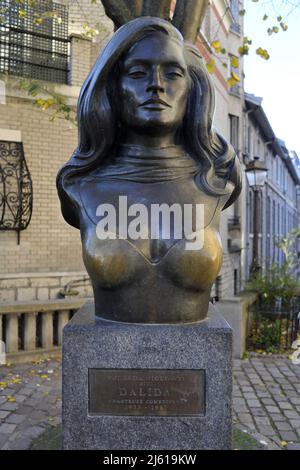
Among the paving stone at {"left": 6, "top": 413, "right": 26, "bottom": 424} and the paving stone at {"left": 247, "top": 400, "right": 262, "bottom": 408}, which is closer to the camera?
the paving stone at {"left": 6, "top": 413, "right": 26, "bottom": 424}

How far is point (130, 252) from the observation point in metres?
2.39

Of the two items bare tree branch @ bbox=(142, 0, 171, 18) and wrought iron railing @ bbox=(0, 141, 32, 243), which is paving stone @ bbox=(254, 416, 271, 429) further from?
wrought iron railing @ bbox=(0, 141, 32, 243)

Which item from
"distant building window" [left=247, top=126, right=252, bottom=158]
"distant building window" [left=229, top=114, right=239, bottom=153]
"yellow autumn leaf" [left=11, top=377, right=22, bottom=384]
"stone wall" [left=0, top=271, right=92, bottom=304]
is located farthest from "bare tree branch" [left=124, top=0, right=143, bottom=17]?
"distant building window" [left=247, top=126, right=252, bottom=158]

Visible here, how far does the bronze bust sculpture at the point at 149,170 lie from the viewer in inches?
94.7

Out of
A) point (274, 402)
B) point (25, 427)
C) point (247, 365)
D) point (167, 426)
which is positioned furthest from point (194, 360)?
point (247, 365)

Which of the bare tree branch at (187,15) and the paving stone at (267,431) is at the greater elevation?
the bare tree branch at (187,15)

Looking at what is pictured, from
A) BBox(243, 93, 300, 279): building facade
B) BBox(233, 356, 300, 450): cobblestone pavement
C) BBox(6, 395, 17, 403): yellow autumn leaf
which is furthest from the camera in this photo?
BBox(243, 93, 300, 279): building facade

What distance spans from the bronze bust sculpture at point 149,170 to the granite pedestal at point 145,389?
165 mm

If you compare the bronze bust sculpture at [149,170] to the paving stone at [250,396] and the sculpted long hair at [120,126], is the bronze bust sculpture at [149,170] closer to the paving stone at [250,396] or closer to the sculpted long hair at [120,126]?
the sculpted long hair at [120,126]

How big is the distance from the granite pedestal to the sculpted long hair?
83cm

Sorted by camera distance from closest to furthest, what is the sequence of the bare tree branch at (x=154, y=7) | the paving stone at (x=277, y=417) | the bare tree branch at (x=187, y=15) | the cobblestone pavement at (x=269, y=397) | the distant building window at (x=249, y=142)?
the cobblestone pavement at (x=269, y=397) → the paving stone at (x=277, y=417) → the bare tree branch at (x=154, y=7) → the bare tree branch at (x=187, y=15) → the distant building window at (x=249, y=142)

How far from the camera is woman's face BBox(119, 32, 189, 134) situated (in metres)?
2.46

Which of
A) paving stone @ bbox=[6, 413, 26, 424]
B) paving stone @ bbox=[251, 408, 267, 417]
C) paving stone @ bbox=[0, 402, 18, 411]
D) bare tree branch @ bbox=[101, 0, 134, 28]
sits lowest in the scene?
paving stone @ bbox=[251, 408, 267, 417]

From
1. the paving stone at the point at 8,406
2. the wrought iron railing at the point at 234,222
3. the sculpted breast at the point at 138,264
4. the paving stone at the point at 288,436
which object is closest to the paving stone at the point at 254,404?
the paving stone at the point at 288,436
